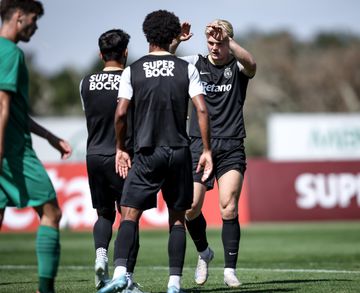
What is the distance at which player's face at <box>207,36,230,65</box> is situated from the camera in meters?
10.7

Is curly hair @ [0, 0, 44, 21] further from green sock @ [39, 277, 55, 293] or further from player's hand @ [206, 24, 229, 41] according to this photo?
player's hand @ [206, 24, 229, 41]


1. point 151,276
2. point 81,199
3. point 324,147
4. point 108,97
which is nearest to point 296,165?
point 81,199

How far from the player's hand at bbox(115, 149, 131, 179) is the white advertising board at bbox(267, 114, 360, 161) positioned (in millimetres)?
27762

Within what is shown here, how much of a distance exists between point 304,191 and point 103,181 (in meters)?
17.1

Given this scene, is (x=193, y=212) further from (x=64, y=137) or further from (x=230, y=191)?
(x=64, y=137)

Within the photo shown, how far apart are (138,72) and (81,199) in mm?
16397

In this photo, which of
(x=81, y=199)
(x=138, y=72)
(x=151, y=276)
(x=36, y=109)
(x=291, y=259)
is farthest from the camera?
(x=36, y=109)

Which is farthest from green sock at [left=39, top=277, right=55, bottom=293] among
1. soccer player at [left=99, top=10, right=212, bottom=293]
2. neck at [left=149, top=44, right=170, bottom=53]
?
neck at [left=149, top=44, right=170, bottom=53]

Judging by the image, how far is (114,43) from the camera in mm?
9633

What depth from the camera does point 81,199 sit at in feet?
81.4

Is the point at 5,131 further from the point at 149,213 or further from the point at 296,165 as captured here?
the point at 296,165

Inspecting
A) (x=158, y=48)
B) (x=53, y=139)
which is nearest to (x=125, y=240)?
(x=53, y=139)

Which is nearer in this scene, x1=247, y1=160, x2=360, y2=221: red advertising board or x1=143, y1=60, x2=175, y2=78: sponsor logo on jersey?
x1=143, y1=60, x2=175, y2=78: sponsor logo on jersey

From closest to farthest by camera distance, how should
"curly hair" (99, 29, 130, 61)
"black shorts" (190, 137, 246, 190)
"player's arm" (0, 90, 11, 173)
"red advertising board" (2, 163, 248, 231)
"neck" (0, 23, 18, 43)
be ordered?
1. "player's arm" (0, 90, 11, 173)
2. "neck" (0, 23, 18, 43)
3. "curly hair" (99, 29, 130, 61)
4. "black shorts" (190, 137, 246, 190)
5. "red advertising board" (2, 163, 248, 231)
